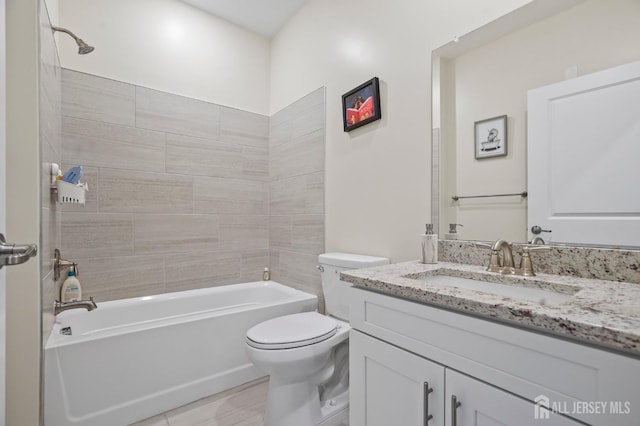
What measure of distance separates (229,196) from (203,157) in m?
0.38

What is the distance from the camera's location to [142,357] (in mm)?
1656

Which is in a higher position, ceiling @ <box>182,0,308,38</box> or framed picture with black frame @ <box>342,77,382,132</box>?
ceiling @ <box>182,0,308,38</box>

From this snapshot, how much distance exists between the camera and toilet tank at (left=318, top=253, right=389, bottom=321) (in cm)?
172

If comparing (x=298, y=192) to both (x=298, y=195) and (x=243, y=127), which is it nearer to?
(x=298, y=195)

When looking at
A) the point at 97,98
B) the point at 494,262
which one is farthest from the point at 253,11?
the point at 494,262

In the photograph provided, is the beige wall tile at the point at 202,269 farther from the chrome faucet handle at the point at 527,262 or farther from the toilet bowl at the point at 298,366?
the chrome faucet handle at the point at 527,262

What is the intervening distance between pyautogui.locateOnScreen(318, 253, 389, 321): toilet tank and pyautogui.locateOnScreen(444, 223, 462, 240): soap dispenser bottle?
398mm

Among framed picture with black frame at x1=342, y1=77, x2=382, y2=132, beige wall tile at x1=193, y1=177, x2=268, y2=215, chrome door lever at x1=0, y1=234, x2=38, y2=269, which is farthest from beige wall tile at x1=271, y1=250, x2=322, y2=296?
chrome door lever at x1=0, y1=234, x2=38, y2=269

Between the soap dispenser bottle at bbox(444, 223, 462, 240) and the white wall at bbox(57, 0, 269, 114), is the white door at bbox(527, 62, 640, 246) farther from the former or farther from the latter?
the white wall at bbox(57, 0, 269, 114)

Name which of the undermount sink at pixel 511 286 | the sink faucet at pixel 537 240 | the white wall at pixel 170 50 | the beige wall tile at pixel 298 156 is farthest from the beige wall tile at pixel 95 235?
the sink faucet at pixel 537 240

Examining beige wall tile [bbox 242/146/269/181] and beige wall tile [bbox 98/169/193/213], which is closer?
beige wall tile [bbox 98/169/193/213]

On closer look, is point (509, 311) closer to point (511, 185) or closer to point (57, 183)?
point (511, 185)

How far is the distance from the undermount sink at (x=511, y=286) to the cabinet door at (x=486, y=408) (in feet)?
0.92

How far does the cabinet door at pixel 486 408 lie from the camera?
2.16 feet
